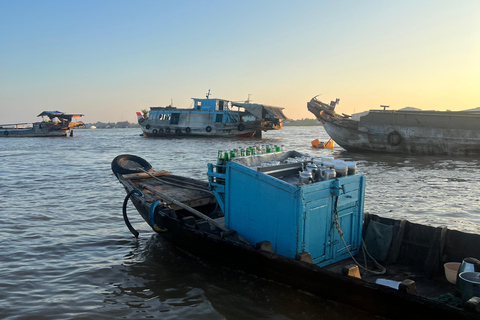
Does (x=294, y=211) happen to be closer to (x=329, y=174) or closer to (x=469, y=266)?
(x=329, y=174)

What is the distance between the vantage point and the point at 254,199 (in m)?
5.08

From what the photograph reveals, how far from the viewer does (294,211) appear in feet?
14.9

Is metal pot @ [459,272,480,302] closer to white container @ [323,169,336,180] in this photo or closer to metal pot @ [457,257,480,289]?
metal pot @ [457,257,480,289]

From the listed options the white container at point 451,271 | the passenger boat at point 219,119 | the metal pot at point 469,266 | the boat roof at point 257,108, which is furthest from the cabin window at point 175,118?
the metal pot at point 469,266

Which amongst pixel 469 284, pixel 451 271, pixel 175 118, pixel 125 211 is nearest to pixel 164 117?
pixel 175 118

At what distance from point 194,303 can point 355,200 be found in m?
2.56

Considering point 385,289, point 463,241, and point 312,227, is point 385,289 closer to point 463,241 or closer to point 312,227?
point 312,227

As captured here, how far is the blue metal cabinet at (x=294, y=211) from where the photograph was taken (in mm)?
4590

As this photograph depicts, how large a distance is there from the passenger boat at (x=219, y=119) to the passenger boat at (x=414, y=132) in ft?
50.7

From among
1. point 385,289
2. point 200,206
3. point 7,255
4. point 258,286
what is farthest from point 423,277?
point 7,255

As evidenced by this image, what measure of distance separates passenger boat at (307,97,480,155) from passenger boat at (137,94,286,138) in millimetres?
15451

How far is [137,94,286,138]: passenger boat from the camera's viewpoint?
1602 inches

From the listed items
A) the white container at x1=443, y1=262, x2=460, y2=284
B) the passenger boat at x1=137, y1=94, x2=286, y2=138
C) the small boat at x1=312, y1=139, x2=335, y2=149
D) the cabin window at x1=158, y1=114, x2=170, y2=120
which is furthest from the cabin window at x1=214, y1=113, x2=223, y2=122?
the white container at x1=443, y1=262, x2=460, y2=284

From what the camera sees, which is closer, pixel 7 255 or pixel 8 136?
pixel 7 255
